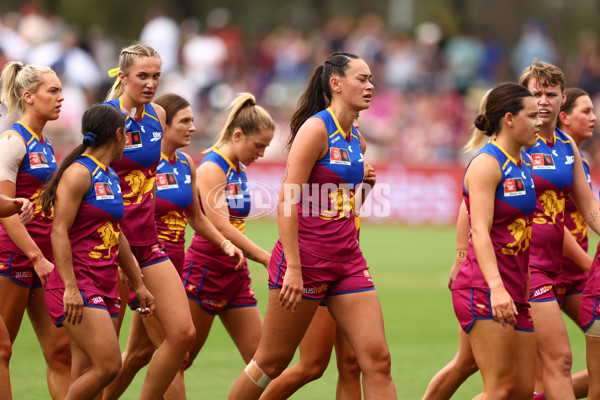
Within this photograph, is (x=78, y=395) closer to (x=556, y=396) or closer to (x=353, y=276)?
(x=353, y=276)

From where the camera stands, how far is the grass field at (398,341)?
8.39m

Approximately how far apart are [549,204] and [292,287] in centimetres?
217

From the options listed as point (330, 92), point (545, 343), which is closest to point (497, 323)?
point (545, 343)

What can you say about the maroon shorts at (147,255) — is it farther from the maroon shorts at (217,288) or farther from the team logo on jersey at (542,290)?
the team logo on jersey at (542,290)

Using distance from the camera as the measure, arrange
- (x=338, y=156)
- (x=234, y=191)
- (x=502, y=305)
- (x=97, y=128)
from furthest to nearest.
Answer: (x=234, y=191) → (x=338, y=156) → (x=97, y=128) → (x=502, y=305)

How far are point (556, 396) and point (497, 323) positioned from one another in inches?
38.4

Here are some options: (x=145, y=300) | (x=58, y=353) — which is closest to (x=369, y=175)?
(x=145, y=300)

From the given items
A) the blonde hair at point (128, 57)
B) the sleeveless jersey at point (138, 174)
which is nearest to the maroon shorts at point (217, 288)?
the sleeveless jersey at point (138, 174)

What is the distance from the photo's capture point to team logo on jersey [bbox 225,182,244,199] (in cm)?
766

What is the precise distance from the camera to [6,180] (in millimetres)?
6691

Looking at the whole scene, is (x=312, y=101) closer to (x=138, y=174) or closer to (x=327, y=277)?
(x=327, y=277)

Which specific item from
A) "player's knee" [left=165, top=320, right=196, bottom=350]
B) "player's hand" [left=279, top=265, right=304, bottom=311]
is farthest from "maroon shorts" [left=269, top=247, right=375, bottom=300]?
"player's knee" [left=165, top=320, right=196, bottom=350]

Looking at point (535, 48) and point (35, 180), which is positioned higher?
point (535, 48)

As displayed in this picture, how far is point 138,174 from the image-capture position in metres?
6.91
